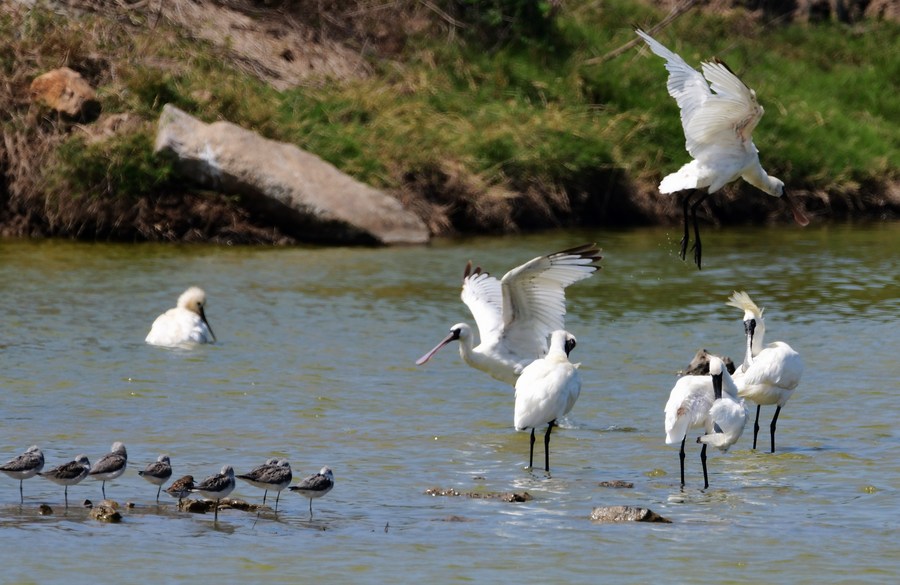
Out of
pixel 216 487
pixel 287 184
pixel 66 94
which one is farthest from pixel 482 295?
pixel 66 94

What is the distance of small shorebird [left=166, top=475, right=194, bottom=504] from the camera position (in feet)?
26.2

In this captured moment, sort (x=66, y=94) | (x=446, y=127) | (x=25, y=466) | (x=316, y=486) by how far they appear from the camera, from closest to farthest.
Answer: (x=316, y=486)
(x=25, y=466)
(x=66, y=94)
(x=446, y=127)

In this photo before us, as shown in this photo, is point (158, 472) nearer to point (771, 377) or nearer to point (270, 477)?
point (270, 477)

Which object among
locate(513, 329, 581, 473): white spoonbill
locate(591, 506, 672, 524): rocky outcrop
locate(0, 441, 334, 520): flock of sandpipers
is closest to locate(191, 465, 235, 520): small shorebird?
locate(0, 441, 334, 520): flock of sandpipers

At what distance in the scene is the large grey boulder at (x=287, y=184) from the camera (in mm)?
19891

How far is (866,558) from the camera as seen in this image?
23.9 feet

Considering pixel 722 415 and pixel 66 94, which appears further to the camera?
pixel 66 94

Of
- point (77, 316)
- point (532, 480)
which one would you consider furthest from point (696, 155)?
point (77, 316)

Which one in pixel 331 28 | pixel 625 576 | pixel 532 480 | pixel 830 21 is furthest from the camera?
pixel 830 21

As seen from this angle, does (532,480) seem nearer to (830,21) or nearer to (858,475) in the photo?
(858,475)

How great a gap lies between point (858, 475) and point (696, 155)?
9.22ft

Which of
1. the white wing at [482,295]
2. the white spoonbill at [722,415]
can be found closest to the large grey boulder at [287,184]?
the white wing at [482,295]

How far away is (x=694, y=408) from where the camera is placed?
29.2 ft

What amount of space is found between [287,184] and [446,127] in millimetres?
3541
